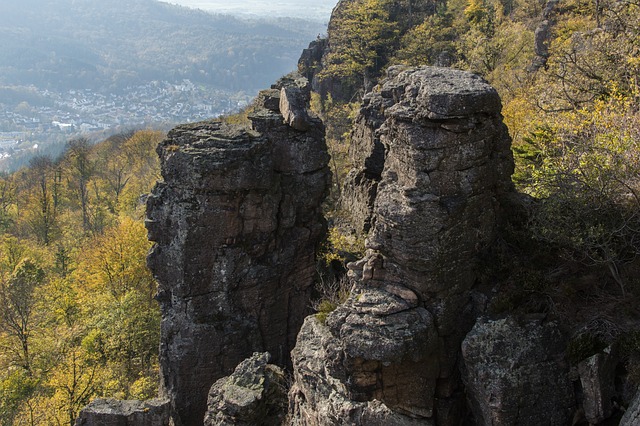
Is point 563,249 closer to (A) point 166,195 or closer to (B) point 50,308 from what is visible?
(A) point 166,195

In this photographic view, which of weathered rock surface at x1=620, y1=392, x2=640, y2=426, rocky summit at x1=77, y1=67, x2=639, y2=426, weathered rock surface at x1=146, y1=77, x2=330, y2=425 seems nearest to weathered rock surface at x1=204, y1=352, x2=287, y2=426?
rocky summit at x1=77, y1=67, x2=639, y2=426

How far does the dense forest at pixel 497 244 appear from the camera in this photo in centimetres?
1175

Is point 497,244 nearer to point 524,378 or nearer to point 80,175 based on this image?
point 524,378

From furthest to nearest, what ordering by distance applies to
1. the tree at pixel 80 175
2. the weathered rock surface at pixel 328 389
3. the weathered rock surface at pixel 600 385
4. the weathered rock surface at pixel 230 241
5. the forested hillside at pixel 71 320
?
the tree at pixel 80 175, the forested hillside at pixel 71 320, the weathered rock surface at pixel 230 241, the weathered rock surface at pixel 328 389, the weathered rock surface at pixel 600 385

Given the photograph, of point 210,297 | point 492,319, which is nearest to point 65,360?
point 210,297

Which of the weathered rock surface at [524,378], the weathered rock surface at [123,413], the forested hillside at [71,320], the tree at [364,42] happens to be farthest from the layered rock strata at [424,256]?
the tree at [364,42]

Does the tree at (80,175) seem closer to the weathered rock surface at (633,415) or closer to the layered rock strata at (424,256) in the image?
the layered rock strata at (424,256)

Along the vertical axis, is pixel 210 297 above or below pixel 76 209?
above

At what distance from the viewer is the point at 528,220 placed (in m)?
12.5

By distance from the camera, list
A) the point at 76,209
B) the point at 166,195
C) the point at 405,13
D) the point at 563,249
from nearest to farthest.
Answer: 1. the point at 563,249
2. the point at 166,195
3. the point at 405,13
4. the point at 76,209

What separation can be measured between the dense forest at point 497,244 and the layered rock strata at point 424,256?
118 cm

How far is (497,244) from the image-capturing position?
1294cm

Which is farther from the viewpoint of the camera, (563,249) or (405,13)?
(405,13)

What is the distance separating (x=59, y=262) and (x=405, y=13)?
4863 cm
